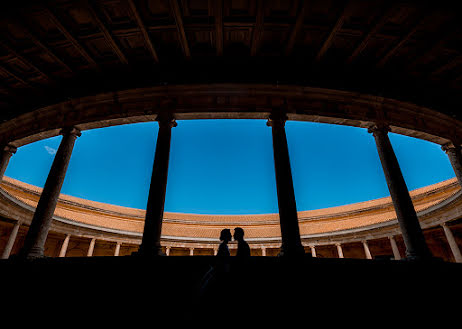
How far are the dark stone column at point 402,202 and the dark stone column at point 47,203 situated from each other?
11971mm

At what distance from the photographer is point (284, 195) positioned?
23.9ft

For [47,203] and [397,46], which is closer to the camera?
[47,203]

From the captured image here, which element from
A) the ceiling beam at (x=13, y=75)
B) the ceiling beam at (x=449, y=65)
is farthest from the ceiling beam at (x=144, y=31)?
Result: the ceiling beam at (x=449, y=65)

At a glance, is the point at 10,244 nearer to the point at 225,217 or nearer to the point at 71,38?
the point at 71,38

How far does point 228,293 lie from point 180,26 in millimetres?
8340

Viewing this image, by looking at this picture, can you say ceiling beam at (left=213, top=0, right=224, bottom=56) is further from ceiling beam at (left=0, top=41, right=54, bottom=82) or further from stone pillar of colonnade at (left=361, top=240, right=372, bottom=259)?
stone pillar of colonnade at (left=361, top=240, right=372, bottom=259)

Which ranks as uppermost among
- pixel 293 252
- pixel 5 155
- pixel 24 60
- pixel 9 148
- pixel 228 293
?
pixel 24 60

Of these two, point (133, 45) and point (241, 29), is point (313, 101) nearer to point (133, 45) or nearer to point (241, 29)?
point (241, 29)

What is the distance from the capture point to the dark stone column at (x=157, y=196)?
6.53 metres

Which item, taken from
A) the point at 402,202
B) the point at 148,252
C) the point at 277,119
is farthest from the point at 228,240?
the point at 402,202

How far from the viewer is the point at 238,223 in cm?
3362

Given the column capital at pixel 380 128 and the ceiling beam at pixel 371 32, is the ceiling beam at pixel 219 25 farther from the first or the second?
the column capital at pixel 380 128

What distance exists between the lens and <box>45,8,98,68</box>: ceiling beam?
718 centimetres

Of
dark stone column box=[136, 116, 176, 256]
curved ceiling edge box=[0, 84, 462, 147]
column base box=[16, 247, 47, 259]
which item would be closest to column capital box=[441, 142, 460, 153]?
curved ceiling edge box=[0, 84, 462, 147]
